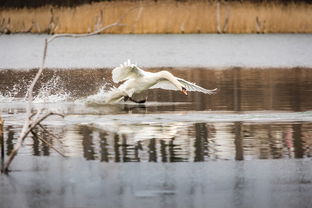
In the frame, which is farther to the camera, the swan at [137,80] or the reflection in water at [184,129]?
the swan at [137,80]

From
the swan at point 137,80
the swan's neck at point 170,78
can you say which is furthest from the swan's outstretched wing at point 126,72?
the swan's neck at point 170,78

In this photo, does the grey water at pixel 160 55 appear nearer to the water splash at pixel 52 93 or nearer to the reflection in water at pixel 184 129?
the water splash at pixel 52 93

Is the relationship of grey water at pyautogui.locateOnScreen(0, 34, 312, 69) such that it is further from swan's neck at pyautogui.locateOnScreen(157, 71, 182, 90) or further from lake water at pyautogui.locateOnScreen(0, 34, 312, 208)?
lake water at pyautogui.locateOnScreen(0, 34, 312, 208)

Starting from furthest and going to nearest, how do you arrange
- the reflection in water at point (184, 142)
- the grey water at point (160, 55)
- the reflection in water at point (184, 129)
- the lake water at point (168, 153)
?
the grey water at point (160, 55) < the reflection in water at point (184, 129) < the reflection in water at point (184, 142) < the lake water at point (168, 153)

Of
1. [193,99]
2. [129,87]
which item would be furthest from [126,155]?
[193,99]

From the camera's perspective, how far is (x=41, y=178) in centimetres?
1274

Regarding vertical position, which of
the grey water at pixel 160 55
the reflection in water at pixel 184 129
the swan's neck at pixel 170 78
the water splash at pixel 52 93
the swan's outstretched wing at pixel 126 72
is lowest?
the grey water at pixel 160 55

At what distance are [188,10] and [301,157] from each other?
6248cm

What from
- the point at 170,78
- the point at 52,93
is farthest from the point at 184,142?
the point at 52,93

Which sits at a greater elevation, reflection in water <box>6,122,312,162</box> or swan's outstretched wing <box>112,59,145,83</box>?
swan's outstretched wing <box>112,59,145,83</box>

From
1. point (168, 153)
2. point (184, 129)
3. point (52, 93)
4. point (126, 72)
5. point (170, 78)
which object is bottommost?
point (52, 93)

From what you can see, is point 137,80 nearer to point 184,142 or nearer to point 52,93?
point 52,93

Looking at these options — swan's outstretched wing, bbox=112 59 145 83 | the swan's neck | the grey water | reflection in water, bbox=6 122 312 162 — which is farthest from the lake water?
the grey water

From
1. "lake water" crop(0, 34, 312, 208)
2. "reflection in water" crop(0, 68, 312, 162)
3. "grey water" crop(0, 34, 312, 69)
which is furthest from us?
"grey water" crop(0, 34, 312, 69)
